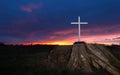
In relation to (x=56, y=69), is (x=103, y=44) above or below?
above

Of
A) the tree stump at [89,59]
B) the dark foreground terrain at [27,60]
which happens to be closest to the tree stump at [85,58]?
the tree stump at [89,59]

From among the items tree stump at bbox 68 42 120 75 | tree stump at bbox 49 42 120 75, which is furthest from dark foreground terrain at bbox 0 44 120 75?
tree stump at bbox 68 42 120 75

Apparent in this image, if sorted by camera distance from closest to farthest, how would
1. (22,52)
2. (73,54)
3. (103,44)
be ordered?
(73,54), (103,44), (22,52)

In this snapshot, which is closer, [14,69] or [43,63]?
[14,69]

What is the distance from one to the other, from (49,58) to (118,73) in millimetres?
6636

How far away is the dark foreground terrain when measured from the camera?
21620 millimetres

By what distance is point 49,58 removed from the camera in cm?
2516

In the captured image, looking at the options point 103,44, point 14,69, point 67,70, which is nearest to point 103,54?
point 103,44

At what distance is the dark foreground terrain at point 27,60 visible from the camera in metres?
21.6

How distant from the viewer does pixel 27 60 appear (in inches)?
1008

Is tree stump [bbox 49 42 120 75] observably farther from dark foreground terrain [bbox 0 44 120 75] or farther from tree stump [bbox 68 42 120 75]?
dark foreground terrain [bbox 0 44 120 75]

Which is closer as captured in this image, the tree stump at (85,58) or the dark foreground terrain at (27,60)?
the dark foreground terrain at (27,60)

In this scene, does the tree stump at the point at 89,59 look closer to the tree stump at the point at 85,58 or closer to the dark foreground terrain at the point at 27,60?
the tree stump at the point at 85,58

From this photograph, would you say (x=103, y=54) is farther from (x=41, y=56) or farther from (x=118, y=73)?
(x=41, y=56)
